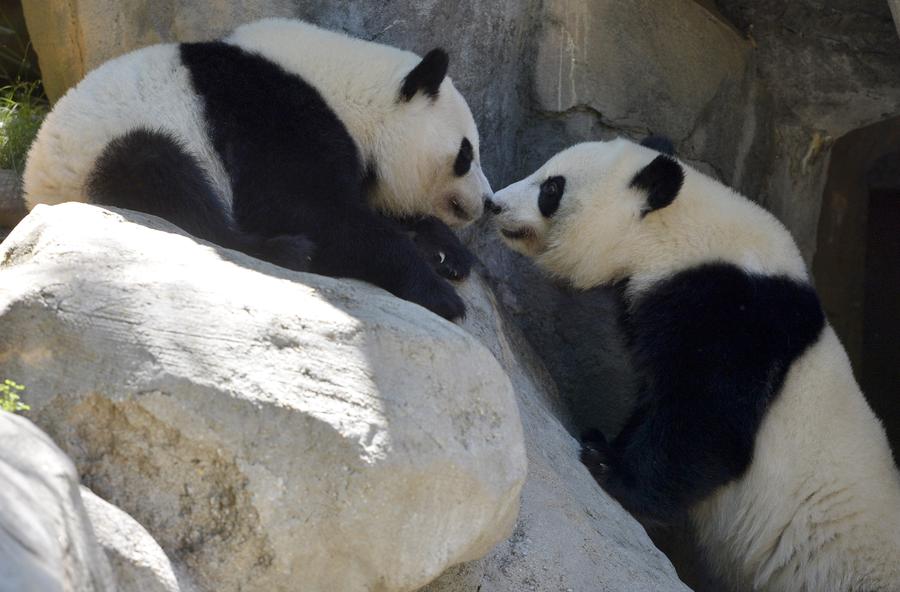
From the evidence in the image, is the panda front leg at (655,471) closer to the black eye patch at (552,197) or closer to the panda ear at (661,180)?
the panda ear at (661,180)

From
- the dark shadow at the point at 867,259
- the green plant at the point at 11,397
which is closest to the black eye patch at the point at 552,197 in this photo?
the green plant at the point at 11,397

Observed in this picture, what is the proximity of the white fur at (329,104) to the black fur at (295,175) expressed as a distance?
10cm

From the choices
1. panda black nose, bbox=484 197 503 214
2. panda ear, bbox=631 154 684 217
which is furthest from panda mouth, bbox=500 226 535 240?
panda ear, bbox=631 154 684 217

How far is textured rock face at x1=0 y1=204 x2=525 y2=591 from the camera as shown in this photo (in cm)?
317

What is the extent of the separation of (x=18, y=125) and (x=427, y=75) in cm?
303

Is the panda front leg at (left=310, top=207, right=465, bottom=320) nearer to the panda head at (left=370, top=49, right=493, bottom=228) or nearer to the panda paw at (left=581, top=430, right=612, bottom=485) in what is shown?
the panda head at (left=370, top=49, right=493, bottom=228)

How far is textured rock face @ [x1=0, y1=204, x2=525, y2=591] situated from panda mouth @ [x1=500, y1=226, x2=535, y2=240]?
2568mm

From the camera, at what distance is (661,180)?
18.8ft

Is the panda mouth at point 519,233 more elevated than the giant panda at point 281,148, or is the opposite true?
the giant panda at point 281,148

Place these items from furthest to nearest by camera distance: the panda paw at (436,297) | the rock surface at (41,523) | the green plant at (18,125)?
the green plant at (18,125)
the panda paw at (436,297)
the rock surface at (41,523)

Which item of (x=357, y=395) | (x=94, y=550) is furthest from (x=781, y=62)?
(x=94, y=550)

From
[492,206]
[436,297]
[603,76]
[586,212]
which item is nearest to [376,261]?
[436,297]

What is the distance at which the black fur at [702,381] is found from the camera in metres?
5.46

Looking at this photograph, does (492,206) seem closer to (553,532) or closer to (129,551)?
(553,532)
